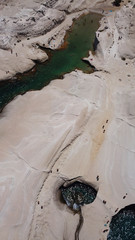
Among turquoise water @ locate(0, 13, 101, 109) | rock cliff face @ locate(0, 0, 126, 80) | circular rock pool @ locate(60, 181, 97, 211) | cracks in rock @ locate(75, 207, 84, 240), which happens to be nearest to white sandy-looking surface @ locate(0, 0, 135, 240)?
cracks in rock @ locate(75, 207, 84, 240)

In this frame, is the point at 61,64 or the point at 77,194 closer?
the point at 77,194

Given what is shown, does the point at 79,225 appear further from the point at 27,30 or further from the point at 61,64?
the point at 27,30

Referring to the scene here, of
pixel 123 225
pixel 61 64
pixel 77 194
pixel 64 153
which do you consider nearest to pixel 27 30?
pixel 61 64

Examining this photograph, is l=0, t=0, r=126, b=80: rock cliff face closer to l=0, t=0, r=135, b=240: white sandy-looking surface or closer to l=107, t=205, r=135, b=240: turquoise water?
l=0, t=0, r=135, b=240: white sandy-looking surface

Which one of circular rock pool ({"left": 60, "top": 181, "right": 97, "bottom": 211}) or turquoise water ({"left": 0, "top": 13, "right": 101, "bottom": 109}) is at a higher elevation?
turquoise water ({"left": 0, "top": 13, "right": 101, "bottom": 109})

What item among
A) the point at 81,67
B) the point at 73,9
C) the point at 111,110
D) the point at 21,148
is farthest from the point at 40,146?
the point at 73,9

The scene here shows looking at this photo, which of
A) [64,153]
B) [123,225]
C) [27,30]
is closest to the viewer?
[123,225]
